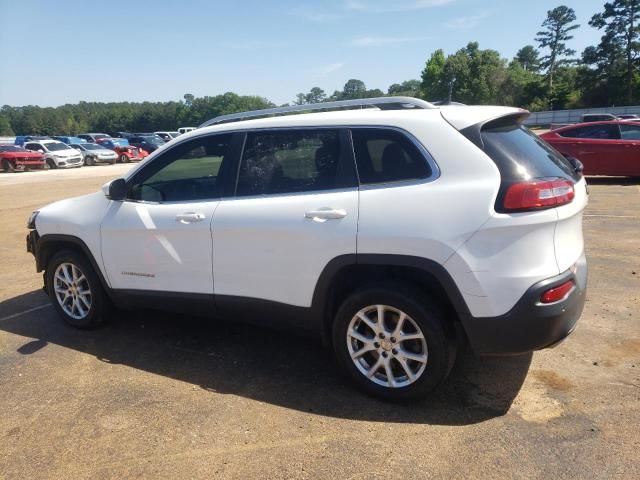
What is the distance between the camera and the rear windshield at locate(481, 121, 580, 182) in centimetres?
283

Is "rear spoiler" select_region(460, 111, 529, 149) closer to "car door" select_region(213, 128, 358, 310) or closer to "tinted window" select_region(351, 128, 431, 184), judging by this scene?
"tinted window" select_region(351, 128, 431, 184)

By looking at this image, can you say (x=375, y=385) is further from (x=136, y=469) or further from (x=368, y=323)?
(x=136, y=469)

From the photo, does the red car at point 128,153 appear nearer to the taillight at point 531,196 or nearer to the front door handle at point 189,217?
the front door handle at point 189,217

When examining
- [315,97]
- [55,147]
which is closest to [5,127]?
[315,97]

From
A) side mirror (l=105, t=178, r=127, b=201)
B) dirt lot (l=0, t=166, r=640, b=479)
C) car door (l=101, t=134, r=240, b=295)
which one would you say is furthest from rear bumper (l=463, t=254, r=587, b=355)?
side mirror (l=105, t=178, r=127, b=201)

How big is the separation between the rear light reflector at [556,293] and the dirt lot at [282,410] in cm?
73

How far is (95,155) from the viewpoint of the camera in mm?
34031

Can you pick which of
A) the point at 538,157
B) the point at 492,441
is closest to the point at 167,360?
the point at 492,441

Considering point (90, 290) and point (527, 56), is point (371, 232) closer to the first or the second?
point (90, 290)

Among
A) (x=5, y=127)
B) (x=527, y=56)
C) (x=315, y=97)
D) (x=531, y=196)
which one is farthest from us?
(x=527, y=56)

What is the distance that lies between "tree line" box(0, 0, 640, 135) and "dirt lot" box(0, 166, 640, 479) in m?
36.4

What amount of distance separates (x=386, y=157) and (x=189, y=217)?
4.99 feet

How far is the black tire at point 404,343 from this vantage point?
2979mm

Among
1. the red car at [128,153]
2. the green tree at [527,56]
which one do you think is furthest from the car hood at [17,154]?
the green tree at [527,56]
